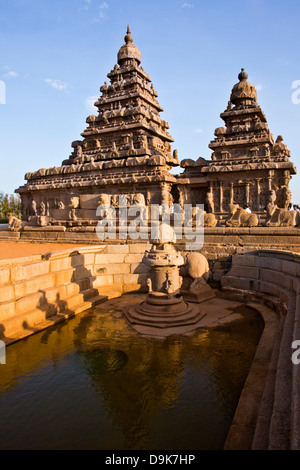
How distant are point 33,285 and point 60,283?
2.96ft

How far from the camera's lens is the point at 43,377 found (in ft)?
13.7

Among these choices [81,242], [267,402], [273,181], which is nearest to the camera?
[267,402]

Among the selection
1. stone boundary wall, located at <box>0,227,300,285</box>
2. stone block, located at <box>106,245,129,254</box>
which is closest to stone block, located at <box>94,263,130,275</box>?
stone block, located at <box>106,245,129,254</box>

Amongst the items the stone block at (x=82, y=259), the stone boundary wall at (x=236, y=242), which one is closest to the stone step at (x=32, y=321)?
the stone block at (x=82, y=259)

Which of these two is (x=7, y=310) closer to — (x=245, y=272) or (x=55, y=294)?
(x=55, y=294)

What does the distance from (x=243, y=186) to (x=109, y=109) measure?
1192cm

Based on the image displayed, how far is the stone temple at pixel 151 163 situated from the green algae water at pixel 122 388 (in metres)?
11.7

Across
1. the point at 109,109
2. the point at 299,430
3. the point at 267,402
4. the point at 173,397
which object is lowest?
the point at 173,397

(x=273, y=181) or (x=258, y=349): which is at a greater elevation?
(x=273, y=181)

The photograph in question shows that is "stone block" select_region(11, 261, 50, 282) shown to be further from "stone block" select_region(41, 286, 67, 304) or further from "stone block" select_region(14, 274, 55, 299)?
"stone block" select_region(41, 286, 67, 304)

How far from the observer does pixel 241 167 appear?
19703mm

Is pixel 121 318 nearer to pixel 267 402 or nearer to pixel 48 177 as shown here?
pixel 267 402

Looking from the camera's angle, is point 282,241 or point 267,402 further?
point 282,241

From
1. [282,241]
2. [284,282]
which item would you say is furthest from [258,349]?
[282,241]
